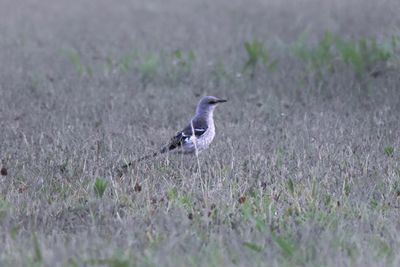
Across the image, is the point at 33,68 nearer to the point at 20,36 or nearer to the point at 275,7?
the point at 20,36

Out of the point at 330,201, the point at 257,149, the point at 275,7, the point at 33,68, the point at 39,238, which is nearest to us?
the point at 39,238

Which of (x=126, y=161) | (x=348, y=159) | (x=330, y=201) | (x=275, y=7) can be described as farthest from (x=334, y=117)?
(x=275, y=7)

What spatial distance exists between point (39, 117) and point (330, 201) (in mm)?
4740

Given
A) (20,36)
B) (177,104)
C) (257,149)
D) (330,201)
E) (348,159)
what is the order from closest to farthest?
(330,201), (348,159), (257,149), (177,104), (20,36)

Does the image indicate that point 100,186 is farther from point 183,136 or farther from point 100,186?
point 183,136

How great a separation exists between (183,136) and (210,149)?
0.31 meters

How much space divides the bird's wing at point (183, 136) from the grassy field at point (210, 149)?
149 millimetres

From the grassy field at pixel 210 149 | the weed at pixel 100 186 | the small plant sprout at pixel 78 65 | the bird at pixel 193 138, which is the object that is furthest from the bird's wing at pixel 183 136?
the small plant sprout at pixel 78 65

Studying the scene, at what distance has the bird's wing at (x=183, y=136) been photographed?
8.46m

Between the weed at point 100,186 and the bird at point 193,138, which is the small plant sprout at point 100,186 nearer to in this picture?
the weed at point 100,186

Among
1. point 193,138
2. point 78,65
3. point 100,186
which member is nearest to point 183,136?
point 193,138

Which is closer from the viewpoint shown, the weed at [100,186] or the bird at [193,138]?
the weed at [100,186]

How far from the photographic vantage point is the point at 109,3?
24.1 meters

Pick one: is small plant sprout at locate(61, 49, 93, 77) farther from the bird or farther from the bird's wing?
the bird's wing
